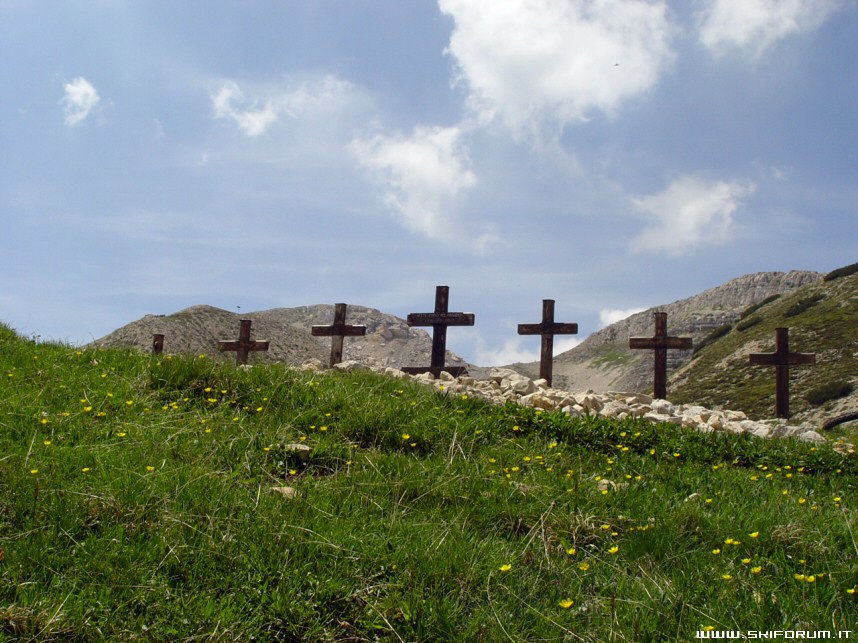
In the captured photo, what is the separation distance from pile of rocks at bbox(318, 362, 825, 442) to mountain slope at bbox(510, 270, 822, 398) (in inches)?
1587

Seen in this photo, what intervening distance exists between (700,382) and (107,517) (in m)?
37.8

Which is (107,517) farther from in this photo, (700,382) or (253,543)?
(700,382)

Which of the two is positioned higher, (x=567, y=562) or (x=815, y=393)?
(x=815, y=393)

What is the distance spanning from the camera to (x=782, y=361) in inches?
647

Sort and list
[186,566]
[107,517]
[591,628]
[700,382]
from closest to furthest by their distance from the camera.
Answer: [591,628] < [186,566] < [107,517] < [700,382]

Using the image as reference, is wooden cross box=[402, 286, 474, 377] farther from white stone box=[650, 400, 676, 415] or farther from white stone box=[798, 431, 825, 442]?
white stone box=[798, 431, 825, 442]

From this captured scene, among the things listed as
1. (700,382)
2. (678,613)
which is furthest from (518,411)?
(700,382)

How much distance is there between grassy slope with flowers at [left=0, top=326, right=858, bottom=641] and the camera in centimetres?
363

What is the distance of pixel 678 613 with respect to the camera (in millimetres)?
3732

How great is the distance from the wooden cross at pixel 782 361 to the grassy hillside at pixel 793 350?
444 inches

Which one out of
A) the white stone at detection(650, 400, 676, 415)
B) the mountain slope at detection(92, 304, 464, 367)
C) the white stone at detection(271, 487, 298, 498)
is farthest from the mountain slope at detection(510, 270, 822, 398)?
the white stone at detection(271, 487, 298, 498)

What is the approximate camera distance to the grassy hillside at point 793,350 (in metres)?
30.1

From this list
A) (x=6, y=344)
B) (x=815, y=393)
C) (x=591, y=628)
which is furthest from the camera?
(x=815, y=393)

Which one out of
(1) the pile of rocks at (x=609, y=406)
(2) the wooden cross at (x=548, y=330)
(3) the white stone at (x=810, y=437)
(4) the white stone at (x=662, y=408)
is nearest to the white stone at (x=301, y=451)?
(1) the pile of rocks at (x=609, y=406)
